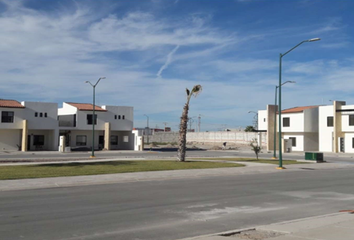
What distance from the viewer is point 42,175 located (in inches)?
874

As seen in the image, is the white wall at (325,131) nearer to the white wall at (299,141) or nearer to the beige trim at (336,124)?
the beige trim at (336,124)

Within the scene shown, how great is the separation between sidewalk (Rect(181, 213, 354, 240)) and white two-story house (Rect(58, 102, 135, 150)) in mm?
51274

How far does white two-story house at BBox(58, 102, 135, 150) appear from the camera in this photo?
58750 millimetres

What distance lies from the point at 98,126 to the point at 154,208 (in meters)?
48.7

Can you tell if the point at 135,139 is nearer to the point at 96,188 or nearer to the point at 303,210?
the point at 96,188

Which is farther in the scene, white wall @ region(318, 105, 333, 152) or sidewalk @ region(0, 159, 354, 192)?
white wall @ region(318, 105, 333, 152)

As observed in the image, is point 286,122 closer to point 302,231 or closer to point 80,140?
point 80,140

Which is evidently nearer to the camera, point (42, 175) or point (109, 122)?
point (42, 175)

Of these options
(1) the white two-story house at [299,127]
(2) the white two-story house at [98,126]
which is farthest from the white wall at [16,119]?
(1) the white two-story house at [299,127]

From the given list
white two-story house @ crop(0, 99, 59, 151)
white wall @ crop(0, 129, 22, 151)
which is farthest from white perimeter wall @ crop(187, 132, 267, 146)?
white wall @ crop(0, 129, 22, 151)

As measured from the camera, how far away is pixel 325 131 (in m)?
60.8

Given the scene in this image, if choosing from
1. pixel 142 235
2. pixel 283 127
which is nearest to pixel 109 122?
pixel 283 127

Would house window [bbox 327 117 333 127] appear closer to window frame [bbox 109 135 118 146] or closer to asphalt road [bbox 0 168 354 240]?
window frame [bbox 109 135 118 146]

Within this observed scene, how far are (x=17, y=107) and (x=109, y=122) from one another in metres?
13.4
